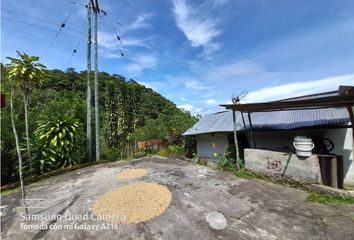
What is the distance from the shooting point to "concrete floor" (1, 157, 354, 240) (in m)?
3.66

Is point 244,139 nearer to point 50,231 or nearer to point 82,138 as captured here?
point 82,138

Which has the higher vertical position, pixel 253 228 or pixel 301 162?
pixel 301 162

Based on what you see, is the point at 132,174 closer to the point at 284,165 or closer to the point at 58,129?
the point at 58,129

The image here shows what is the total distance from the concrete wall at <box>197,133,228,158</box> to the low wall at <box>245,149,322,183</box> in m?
3.05

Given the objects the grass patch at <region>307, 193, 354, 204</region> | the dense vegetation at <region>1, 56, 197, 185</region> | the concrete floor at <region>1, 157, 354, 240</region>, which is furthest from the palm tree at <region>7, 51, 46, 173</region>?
the grass patch at <region>307, 193, 354, 204</region>

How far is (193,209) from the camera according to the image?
14.8ft

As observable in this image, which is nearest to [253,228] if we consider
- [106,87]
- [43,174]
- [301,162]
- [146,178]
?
[301,162]

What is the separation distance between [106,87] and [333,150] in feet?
34.4

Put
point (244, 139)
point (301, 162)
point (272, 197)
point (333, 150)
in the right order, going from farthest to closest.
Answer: point (244, 139), point (333, 150), point (301, 162), point (272, 197)

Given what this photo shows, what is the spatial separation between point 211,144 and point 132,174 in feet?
17.5

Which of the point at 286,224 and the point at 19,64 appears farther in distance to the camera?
the point at 19,64

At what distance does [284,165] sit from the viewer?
644 cm

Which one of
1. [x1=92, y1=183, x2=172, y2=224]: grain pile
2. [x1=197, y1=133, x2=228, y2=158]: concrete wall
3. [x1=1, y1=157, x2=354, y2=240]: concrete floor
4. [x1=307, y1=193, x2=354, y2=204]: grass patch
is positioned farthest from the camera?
[x1=197, y1=133, x2=228, y2=158]: concrete wall

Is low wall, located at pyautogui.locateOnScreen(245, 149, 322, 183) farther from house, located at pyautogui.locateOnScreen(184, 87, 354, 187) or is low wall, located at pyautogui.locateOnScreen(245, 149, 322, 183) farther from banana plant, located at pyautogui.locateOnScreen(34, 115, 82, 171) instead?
banana plant, located at pyautogui.locateOnScreen(34, 115, 82, 171)
